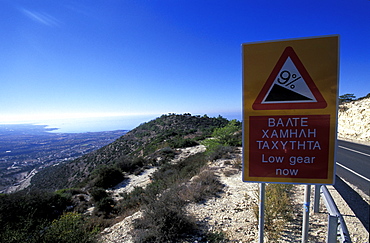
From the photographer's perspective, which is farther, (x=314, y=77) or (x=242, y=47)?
(x=242, y=47)

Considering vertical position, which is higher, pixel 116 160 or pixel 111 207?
pixel 111 207

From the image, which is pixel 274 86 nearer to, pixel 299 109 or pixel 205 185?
pixel 299 109

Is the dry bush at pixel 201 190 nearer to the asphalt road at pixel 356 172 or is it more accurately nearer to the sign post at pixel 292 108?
the sign post at pixel 292 108

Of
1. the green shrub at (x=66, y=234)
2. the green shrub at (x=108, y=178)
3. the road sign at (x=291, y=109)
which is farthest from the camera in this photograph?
the green shrub at (x=108, y=178)

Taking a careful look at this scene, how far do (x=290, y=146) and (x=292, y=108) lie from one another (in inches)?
14.6

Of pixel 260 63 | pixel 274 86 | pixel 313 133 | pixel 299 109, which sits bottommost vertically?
pixel 313 133

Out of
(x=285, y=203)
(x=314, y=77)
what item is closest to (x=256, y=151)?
(x=314, y=77)

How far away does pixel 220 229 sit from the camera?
148 inches

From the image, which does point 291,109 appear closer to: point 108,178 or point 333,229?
point 333,229

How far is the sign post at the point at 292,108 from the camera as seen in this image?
159 centimetres

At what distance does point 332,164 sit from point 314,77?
2.72 ft

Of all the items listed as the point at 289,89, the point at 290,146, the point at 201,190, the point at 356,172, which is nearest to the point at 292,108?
the point at 289,89

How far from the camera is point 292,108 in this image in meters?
1.67

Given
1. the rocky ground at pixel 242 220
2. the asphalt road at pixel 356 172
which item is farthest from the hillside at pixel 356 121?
the rocky ground at pixel 242 220
